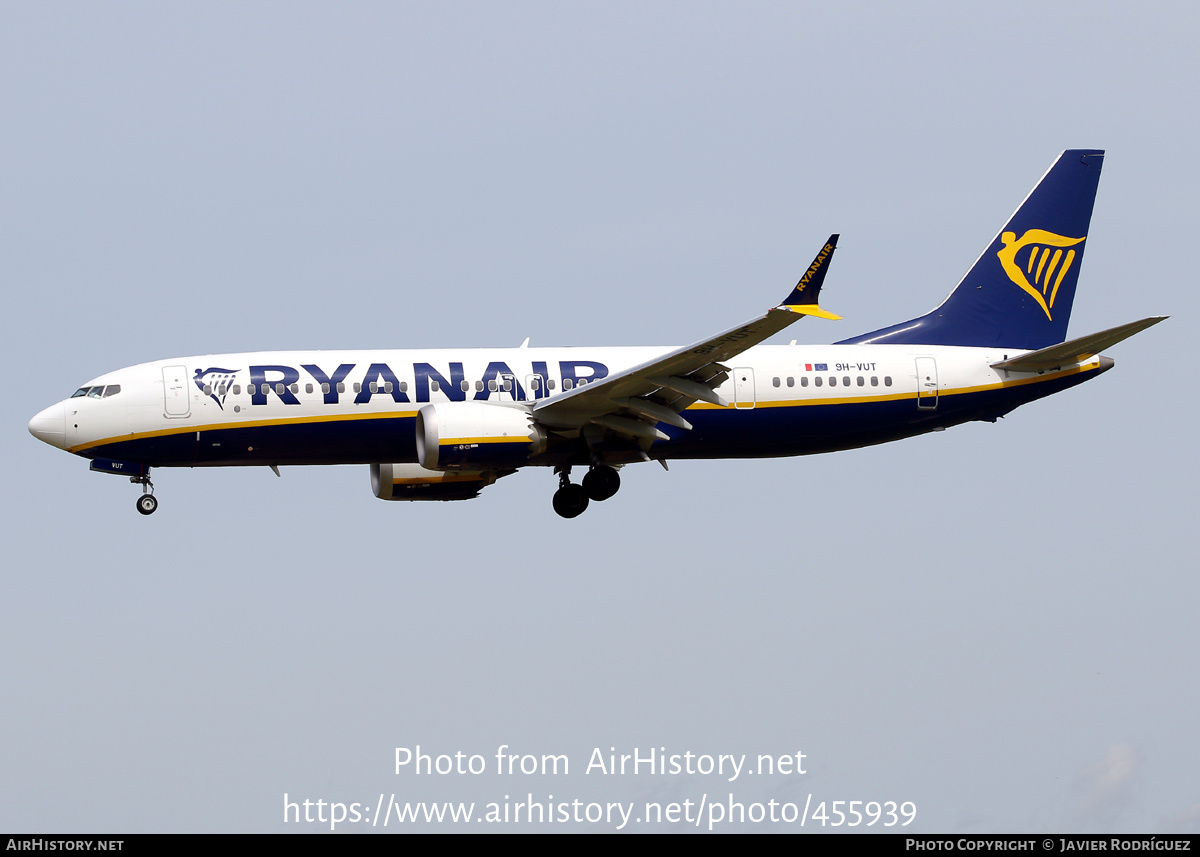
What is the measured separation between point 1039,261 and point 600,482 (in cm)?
1389

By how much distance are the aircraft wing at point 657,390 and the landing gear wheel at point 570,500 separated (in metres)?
2.34

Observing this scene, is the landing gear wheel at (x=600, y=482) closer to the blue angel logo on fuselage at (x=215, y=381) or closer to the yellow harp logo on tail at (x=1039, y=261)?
the blue angel logo on fuselage at (x=215, y=381)

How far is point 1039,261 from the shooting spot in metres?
41.0

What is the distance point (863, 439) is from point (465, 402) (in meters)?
10.1

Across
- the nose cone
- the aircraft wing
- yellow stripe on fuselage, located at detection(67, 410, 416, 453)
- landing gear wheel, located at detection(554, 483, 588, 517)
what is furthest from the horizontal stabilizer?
the nose cone

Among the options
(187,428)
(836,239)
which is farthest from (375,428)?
(836,239)

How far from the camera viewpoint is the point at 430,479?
3909cm

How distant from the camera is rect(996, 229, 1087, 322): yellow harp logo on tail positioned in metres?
40.7

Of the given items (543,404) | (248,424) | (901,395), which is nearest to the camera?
(543,404)

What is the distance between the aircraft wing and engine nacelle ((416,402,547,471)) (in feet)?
2.38

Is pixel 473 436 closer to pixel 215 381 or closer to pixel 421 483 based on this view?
pixel 421 483

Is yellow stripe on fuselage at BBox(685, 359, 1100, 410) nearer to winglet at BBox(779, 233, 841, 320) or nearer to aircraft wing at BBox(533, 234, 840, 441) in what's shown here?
aircraft wing at BBox(533, 234, 840, 441)

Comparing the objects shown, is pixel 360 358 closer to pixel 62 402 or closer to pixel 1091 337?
pixel 62 402

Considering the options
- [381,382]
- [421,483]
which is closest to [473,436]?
[381,382]
